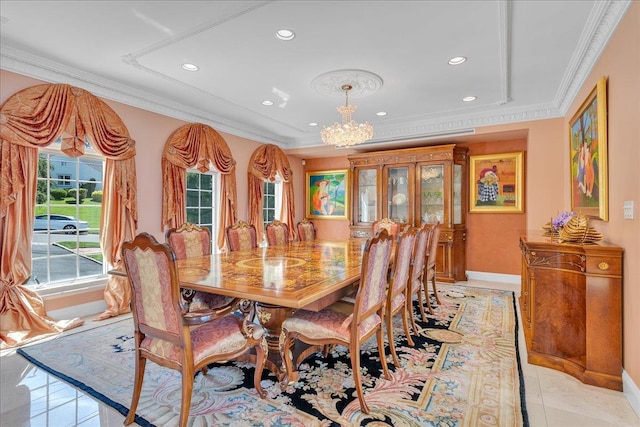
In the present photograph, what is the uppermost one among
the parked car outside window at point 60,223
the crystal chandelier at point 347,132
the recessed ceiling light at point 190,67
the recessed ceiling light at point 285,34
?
the recessed ceiling light at point 190,67

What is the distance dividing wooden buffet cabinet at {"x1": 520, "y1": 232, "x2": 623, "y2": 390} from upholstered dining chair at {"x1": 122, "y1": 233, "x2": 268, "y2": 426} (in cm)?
215

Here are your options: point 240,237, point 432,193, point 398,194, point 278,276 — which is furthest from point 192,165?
point 432,193

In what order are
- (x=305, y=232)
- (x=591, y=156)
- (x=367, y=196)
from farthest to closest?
(x=367, y=196) → (x=305, y=232) → (x=591, y=156)

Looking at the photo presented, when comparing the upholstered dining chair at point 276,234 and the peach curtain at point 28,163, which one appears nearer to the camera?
the peach curtain at point 28,163

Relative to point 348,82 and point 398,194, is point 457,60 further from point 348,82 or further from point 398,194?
point 398,194

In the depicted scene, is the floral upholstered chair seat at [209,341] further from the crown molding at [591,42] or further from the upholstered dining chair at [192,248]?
the crown molding at [591,42]

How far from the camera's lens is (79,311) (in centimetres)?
348

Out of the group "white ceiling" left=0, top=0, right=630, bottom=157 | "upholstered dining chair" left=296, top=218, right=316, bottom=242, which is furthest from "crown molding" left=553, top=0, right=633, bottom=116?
"upholstered dining chair" left=296, top=218, right=316, bottom=242

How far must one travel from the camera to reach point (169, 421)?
176 centimetres

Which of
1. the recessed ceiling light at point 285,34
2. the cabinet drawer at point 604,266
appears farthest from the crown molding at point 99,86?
the cabinet drawer at point 604,266

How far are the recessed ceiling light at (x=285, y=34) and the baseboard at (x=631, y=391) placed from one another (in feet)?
10.8

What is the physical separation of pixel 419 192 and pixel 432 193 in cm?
21

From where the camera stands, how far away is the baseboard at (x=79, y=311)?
3317 millimetres

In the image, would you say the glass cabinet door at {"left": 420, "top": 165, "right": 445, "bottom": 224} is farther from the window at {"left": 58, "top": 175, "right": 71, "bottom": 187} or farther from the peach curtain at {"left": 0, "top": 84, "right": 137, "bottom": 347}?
the window at {"left": 58, "top": 175, "right": 71, "bottom": 187}
